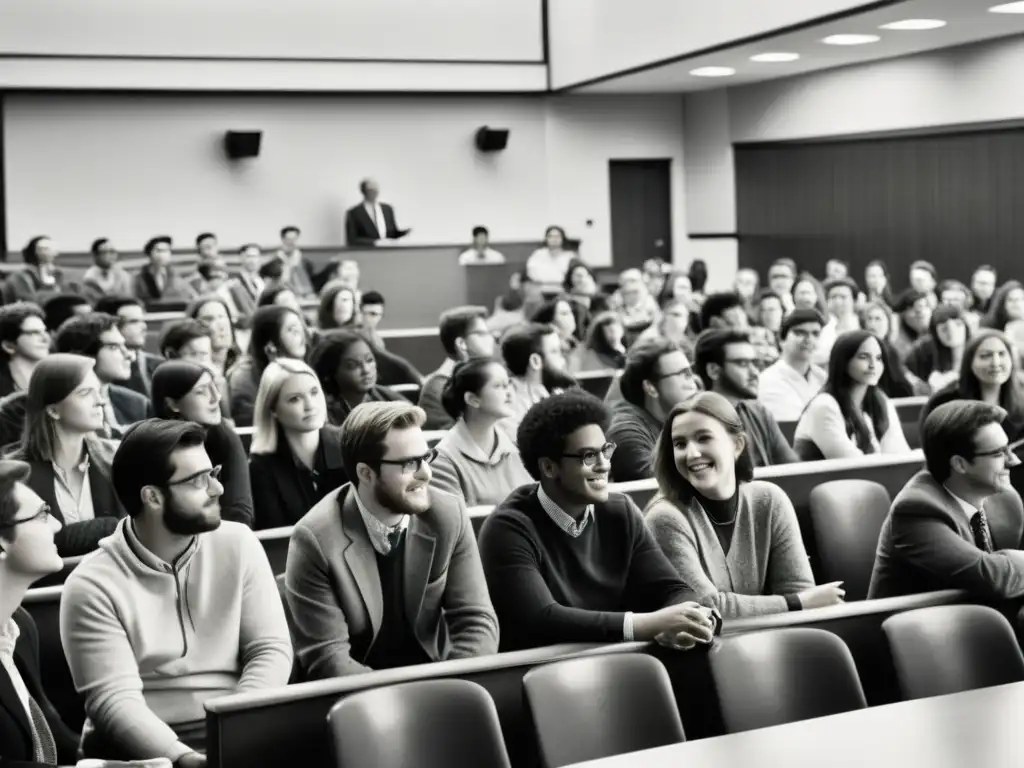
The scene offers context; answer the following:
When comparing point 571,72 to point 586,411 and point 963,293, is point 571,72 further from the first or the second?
point 586,411

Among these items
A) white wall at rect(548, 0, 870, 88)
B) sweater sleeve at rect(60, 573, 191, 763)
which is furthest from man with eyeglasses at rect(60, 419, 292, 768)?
white wall at rect(548, 0, 870, 88)

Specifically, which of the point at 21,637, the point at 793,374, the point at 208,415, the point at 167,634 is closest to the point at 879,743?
the point at 167,634

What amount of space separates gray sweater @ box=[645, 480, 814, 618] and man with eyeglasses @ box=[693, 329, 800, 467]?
1.50 metres

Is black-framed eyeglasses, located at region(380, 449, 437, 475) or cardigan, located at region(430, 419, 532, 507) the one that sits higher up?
black-framed eyeglasses, located at region(380, 449, 437, 475)

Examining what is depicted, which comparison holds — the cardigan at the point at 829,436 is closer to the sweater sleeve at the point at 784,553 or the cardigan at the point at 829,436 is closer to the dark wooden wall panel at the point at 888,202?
the sweater sleeve at the point at 784,553

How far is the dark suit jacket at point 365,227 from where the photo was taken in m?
15.3

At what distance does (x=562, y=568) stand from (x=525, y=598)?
0.51 feet

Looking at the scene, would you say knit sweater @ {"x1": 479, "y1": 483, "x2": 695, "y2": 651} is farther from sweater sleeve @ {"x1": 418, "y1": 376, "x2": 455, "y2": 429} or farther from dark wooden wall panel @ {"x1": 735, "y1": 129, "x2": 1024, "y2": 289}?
dark wooden wall panel @ {"x1": 735, "y1": 129, "x2": 1024, "y2": 289}

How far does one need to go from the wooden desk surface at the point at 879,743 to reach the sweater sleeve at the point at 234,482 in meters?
2.14

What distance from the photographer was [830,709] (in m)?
3.20

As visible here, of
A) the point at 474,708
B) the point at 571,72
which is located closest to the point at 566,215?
the point at 571,72

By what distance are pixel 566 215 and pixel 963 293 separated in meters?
7.72

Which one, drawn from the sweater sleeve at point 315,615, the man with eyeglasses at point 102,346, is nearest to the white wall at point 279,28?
the man with eyeglasses at point 102,346

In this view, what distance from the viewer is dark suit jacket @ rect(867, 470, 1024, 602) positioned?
3.77 metres
